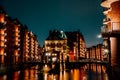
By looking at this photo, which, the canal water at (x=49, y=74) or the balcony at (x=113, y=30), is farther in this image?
the canal water at (x=49, y=74)

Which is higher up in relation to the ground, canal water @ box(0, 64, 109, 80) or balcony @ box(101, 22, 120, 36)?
balcony @ box(101, 22, 120, 36)

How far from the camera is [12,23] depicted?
105 metres

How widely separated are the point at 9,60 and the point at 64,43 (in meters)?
51.1

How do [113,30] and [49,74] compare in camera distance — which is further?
[49,74]

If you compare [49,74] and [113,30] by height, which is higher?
[113,30]

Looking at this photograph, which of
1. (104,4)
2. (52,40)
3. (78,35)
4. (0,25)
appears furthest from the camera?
(78,35)

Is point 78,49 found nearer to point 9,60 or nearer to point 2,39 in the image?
point 9,60

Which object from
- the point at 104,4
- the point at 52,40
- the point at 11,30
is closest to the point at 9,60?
the point at 11,30

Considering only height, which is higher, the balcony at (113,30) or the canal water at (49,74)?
the balcony at (113,30)

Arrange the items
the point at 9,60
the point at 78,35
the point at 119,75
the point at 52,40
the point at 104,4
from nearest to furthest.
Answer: the point at 119,75 → the point at 104,4 → the point at 9,60 → the point at 52,40 → the point at 78,35

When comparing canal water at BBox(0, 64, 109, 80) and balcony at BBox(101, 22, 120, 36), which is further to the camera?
canal water at BBox(0, 64, 109, 80)

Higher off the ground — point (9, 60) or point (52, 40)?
point (52, 40)

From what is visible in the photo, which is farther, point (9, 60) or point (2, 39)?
point (9, 60)

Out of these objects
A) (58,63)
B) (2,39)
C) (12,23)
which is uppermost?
(12,23)
